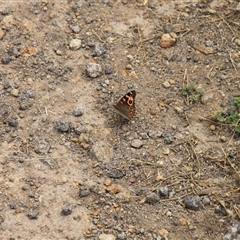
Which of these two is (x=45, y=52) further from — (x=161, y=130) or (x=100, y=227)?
(x=100, y=227)

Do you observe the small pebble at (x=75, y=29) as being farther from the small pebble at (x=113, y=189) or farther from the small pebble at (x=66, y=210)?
the small pebble at (x=66, y=210)

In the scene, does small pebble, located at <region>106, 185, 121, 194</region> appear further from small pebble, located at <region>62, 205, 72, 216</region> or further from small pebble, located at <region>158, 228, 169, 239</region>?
small pebble, located at <region>158, 228, 169, 239</region>

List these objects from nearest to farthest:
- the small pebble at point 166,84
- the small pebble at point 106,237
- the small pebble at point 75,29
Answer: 1. the small pebble at point 106,237
2. the small pebble at point 166,84
3. the small pebble at point 75,29

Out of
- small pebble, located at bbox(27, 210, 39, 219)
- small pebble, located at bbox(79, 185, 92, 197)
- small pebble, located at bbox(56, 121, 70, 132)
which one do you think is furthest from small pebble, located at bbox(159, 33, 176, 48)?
small pebble, located at bbox(27, 210, 39, 219)

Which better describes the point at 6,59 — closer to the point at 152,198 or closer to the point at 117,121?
the point at 117,121

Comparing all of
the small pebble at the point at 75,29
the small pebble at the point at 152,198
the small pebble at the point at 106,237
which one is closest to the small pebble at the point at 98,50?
the small pebble at the point at 75,29
